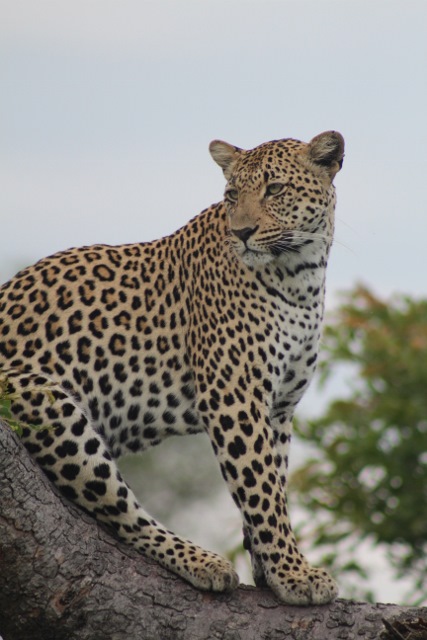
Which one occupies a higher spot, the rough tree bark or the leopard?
the leopard

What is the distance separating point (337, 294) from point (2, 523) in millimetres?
19499

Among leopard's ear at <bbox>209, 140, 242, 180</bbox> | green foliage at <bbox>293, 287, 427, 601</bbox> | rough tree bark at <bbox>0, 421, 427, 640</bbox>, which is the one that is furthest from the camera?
green foliage at <bbox>293, 287, 427, 601</bbox>

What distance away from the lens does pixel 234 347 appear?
991 centimetres

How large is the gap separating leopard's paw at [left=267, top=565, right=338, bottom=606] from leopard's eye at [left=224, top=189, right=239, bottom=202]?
3002 millimetres

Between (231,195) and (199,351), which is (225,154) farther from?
(199,351)

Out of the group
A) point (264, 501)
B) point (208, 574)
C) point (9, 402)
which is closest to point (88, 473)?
point (9, 402)

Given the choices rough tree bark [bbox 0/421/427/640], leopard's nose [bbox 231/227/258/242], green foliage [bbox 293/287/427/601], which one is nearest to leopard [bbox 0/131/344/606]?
leopard's nose [bbox 231/227/258/242]

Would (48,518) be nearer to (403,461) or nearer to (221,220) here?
(221,220)

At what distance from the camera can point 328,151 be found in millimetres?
10352

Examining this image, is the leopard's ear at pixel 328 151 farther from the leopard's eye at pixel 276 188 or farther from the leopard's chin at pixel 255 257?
the leopard's chin at pixel 255 257

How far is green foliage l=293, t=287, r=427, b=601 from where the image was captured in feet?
89.9

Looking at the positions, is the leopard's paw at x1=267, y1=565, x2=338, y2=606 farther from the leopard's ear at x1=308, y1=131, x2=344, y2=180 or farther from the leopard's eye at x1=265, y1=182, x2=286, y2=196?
the leopard's ear at x1=308, y1=131, x2=344, y2=180

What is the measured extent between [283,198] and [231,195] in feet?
1.58

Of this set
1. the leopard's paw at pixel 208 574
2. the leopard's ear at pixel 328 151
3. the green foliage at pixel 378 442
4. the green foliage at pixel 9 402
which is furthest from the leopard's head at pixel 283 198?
the green foliage at pixel 378 442
